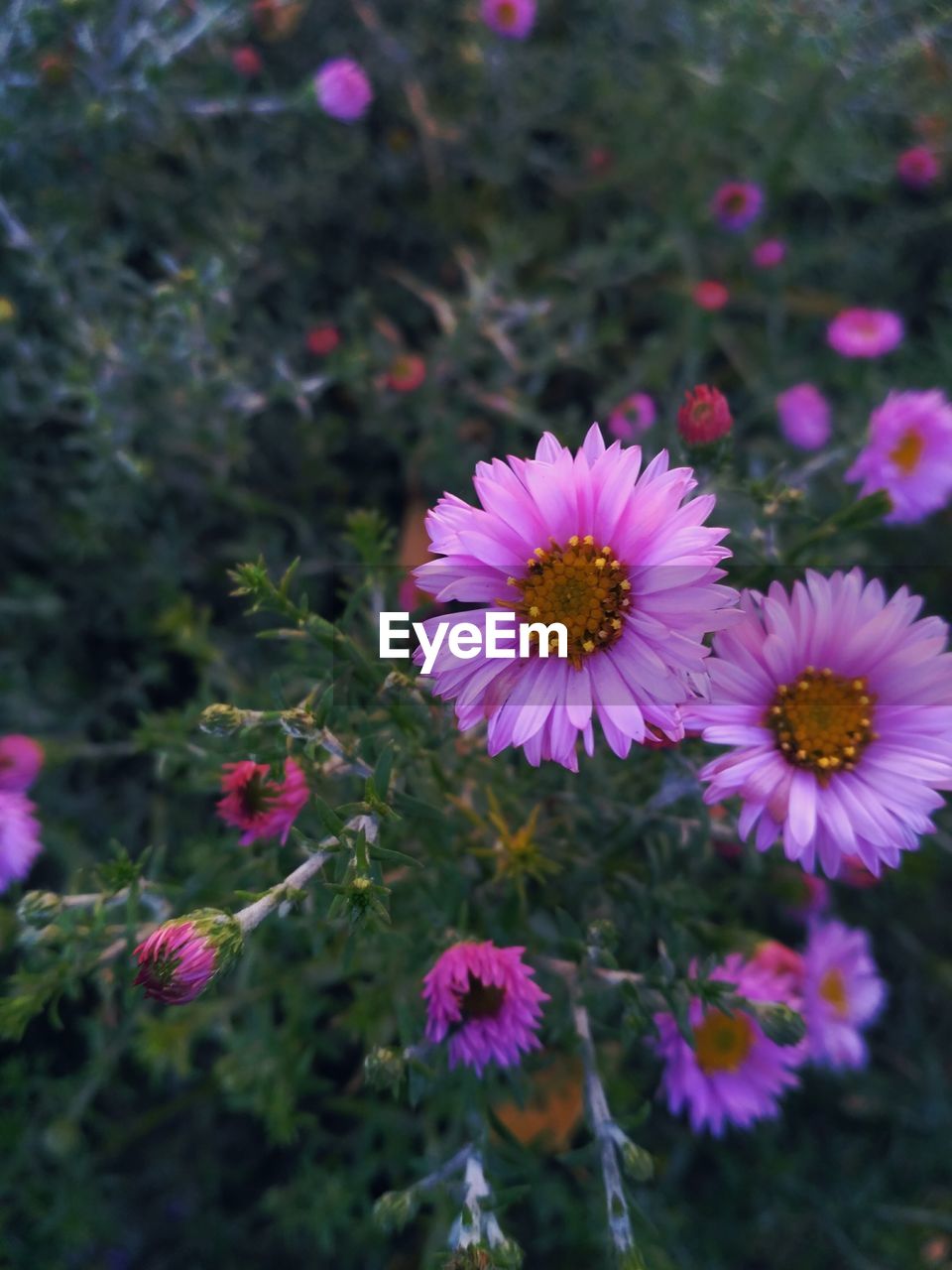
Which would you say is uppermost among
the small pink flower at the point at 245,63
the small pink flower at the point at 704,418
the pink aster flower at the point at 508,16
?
the pink aster flower at the point at 508,16

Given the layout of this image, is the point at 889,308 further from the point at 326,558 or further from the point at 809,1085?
the point at 809,1085

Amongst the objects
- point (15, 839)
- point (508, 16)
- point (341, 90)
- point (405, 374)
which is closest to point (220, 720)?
point (15, 839)

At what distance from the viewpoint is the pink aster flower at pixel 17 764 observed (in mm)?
1853

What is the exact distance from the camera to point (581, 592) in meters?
1.19

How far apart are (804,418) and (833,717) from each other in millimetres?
1353

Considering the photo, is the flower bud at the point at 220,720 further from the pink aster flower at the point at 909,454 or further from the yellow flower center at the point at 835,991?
the yellow flower center at the point at 835,991

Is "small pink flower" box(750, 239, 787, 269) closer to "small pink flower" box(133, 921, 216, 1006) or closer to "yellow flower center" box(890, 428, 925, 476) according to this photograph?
"yellow flower center" box(890, 428, 925, 476)

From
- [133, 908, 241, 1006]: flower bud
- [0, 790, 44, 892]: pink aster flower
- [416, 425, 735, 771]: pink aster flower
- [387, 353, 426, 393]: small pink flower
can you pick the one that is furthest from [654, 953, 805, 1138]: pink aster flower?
[387, 353, 426, 393]: small pink flower

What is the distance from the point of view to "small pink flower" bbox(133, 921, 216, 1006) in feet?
3.32

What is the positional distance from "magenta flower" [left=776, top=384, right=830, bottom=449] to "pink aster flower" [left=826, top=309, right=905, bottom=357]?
15 centimetres

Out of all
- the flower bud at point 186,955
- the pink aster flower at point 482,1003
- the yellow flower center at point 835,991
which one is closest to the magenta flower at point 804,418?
the yellow flower center at point 835,991

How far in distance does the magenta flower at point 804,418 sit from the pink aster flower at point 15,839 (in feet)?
6.78

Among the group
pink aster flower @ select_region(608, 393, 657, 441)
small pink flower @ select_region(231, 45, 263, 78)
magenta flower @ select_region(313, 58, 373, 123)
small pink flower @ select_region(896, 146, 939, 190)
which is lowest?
pink aster flower @ select_region(608, 393, 657, 441)

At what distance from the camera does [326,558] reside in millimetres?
2488
